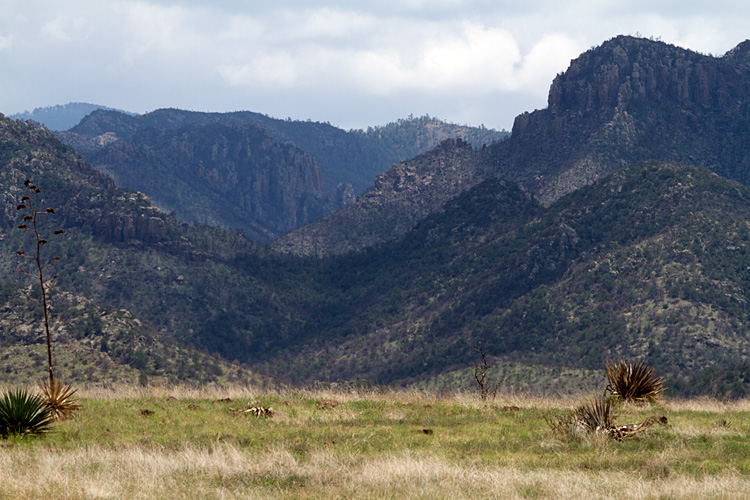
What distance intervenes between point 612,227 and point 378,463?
12363 cm

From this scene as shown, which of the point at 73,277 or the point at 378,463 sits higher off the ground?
the point at 73,277

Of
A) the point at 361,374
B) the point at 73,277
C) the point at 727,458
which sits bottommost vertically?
the point at 361,374

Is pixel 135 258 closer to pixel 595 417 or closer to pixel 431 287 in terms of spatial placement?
pixel 431 287

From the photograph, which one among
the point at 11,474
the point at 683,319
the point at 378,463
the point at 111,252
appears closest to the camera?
the point at 11,474

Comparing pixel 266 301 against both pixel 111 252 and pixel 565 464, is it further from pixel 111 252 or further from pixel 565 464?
pixel 565 464

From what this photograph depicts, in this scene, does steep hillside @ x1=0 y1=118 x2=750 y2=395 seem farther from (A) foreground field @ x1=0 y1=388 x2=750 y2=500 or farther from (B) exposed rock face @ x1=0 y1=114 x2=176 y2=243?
(A) foreground field @ x1=0 y1=388 x2=750 y2=500

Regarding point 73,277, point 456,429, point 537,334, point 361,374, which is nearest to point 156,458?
point 456,429

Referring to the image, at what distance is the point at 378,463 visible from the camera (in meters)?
14.2

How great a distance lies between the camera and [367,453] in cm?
1550


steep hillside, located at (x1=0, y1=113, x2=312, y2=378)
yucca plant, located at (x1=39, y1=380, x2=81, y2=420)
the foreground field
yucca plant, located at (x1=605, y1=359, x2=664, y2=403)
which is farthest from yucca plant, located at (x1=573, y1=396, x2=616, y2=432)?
steep hillside, located at (x1=0, y1=113, x2=312, y2=378)

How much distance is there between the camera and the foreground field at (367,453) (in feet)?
41.8

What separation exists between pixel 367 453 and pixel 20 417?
7807 millimetres

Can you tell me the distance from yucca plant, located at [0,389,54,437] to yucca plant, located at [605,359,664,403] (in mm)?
14799

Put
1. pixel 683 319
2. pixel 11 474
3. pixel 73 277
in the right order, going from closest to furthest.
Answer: pixel 11 474 < pixel 683 319 < pixel 73 277
